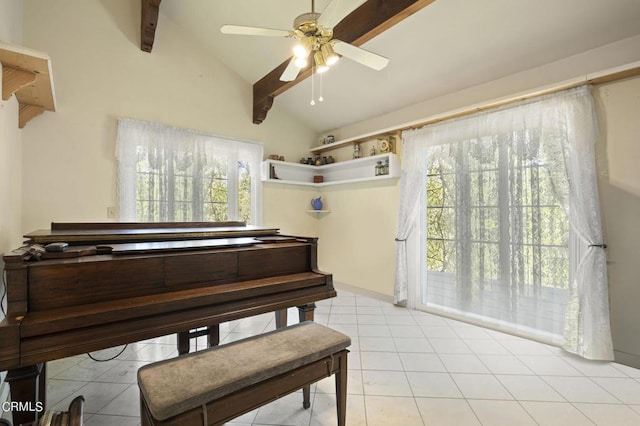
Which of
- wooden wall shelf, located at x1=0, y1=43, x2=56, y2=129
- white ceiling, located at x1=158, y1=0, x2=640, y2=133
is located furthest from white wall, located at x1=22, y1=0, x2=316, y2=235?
wooden wall shelf, located at x1=0, y1=43, x2=56, y2=129

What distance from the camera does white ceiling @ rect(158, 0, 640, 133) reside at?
211 centimetres

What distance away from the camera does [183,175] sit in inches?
134

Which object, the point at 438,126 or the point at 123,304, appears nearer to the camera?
the point at 123,304

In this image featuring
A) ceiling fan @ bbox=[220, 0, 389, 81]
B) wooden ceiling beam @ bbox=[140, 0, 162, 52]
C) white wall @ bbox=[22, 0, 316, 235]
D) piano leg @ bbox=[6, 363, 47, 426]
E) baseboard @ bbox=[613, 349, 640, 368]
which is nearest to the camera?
piano leg @ bbox=[6, 363, 47, 426]

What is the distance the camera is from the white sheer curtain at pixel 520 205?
2.26 meters

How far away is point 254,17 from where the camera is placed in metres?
2.85

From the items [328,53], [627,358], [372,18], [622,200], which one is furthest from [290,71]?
[627,358]

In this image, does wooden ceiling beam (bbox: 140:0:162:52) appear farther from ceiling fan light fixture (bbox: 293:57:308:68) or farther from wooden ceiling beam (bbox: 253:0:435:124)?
ceiling fan light fixture (bbox: 293:57:308:68)

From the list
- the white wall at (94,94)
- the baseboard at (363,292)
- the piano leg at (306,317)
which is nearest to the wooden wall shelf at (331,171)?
the white wall at (94,94)

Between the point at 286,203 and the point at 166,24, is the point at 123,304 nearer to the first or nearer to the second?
the point at 286,203

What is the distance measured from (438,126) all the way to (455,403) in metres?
2.65

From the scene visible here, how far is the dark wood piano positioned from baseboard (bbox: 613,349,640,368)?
2.38 meters

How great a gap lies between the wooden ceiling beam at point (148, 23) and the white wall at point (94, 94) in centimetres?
12

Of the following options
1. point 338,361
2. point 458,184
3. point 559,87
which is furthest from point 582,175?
point 338,361
